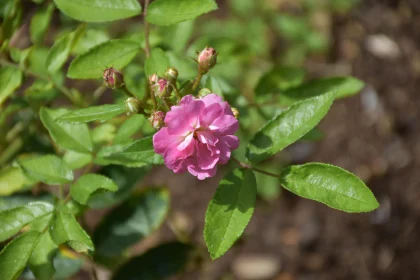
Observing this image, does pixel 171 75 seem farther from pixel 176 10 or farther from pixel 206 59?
pixel 176 10

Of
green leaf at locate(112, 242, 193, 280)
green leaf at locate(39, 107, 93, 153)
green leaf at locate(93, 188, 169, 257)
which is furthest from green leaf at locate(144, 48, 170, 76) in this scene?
green leaf at locate(112, 242, 193, 280)

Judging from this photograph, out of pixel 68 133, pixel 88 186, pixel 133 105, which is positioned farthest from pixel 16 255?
pixel 133 105

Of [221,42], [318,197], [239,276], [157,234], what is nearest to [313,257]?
[239,276]

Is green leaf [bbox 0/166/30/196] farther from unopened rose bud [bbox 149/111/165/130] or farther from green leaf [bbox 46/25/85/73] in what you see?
unopened rose bud [bbox 149/111/165/130]

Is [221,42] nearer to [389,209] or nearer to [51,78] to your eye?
[51,78]

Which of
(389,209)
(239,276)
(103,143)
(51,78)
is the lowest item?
(239,276)

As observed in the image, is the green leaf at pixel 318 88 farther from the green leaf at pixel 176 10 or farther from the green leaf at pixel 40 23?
the green leaf at pixel 40 23
